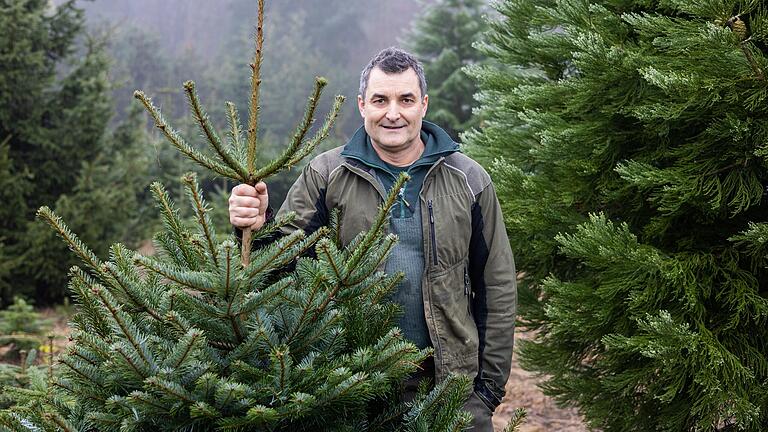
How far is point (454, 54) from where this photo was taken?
15656 millimetres

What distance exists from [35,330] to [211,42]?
47606mm

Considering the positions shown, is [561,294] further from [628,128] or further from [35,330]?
[35,330]

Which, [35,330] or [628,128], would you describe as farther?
[35,330]

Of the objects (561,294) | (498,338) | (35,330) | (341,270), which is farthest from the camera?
(35,330)

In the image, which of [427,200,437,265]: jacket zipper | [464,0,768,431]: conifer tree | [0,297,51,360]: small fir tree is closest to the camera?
[427,200,437,265]: jacket zipper

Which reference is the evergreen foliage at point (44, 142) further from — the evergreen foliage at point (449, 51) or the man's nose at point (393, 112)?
the man's nose at point (393, 112)

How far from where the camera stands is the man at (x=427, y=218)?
2.75m

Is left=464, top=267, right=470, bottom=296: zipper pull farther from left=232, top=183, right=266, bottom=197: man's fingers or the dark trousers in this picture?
left=232, top=183, right=266, bottom=197: man's fingers

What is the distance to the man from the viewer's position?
275 cm

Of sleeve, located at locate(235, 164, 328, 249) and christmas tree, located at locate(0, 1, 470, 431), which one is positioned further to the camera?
sleeve, located at locate(235, 164, 328, 249)

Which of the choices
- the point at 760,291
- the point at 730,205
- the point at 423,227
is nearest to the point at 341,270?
the point at 423,227

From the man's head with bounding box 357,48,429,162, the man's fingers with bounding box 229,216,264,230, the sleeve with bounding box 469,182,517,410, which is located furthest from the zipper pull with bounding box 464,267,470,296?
the man's fingers with bounding box 229,216,264,230

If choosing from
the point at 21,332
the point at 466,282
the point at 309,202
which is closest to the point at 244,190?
the point at 309,202

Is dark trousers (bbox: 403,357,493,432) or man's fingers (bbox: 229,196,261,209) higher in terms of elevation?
man's fingers (bbox: 229,196,261,209)
